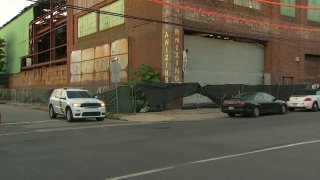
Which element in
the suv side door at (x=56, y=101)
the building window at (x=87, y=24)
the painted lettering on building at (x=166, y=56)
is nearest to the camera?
the suv side door at (x=56, y=101)

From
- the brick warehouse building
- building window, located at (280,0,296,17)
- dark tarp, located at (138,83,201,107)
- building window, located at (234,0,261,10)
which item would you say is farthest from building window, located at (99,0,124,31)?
building window, located at (280,0,296,17)

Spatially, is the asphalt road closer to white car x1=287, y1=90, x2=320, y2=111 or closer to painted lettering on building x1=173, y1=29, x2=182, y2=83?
white car x1=287, y1=90, x2=320, y2=111

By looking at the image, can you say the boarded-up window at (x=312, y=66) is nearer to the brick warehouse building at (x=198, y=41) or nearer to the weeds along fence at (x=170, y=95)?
the brick warehouse building at (x=198, y=41)

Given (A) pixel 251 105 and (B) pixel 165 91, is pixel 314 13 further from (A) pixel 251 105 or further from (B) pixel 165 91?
(A) pixel 251 105

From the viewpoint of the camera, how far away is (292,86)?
3594cm

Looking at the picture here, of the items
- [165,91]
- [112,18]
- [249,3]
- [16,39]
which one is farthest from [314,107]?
[16,39]

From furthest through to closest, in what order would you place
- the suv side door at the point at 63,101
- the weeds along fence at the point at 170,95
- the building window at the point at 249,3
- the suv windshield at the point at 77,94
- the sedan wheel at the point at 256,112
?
the building window at the point at 249,3
the weeds along fence at the point at 170,95
the sedan wheel at the point at 256,112
the suv windshield at the point at 77,94
the suv side door at the point at 63,101

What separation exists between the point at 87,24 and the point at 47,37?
58.7 feet

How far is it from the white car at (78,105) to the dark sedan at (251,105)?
6794 millimetres

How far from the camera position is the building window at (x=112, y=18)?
37375 mm

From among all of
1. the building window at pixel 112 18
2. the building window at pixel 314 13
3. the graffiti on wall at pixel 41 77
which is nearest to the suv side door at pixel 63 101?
the building window at pixel 112 18

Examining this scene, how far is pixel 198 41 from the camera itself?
1359 inches

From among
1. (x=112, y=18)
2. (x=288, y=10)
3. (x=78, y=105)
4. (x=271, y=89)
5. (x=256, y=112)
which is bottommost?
(x=256, y=112)

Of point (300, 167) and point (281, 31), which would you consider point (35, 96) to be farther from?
point (300, 167)
